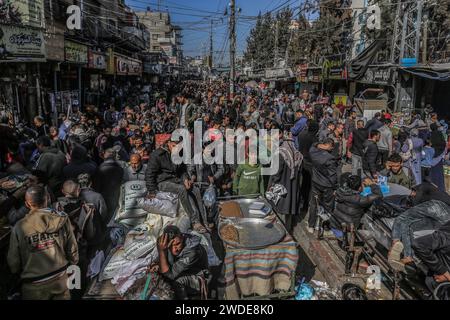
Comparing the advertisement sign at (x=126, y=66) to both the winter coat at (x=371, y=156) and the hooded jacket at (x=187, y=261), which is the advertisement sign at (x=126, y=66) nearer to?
the winter coat at (x=371, y=156)

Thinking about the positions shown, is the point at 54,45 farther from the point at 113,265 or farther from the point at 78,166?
the point at 113,265

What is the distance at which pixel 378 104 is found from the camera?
1389 centimetres

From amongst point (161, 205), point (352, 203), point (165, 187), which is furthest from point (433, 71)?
point (161, 205)

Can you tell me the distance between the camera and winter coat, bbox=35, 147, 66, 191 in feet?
18.9

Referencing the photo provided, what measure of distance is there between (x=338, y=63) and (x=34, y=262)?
19220 millimetres

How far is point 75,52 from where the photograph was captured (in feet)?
50.6

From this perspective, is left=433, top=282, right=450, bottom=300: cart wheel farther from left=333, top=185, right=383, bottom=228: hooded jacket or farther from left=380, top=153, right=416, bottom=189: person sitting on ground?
left=380, top=153, right=416, bottom=189: person sitting on ground

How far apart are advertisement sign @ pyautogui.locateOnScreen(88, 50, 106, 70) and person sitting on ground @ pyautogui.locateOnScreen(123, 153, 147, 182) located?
1313 cm

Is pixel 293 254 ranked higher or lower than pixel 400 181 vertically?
lower

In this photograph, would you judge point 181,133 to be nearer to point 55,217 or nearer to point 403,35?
point 55,217

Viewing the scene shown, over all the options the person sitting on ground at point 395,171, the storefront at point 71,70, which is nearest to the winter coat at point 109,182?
the person sitting on ground at point 395,171

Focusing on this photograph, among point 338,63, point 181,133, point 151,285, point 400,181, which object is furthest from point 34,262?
point 338,63

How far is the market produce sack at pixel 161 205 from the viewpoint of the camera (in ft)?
16.7
